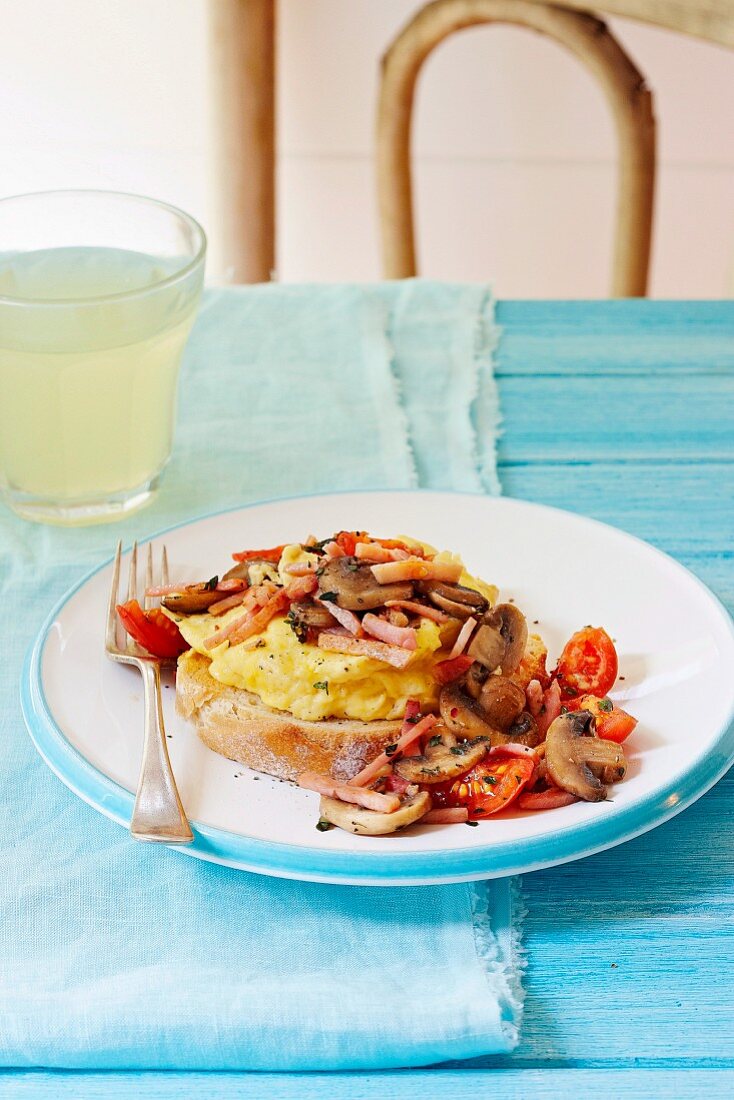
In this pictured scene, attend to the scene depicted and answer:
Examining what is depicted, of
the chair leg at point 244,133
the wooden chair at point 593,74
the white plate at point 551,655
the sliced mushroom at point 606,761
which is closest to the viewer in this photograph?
the white plate at point 551,655

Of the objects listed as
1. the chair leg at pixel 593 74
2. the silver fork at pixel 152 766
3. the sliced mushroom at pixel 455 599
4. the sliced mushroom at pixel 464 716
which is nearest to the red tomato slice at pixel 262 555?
the silver fork at pixel 152 766

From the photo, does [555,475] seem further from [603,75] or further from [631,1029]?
[603,75]

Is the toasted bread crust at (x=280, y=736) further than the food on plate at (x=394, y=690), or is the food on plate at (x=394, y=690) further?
the toasted bread crust at (x=280, y=736)

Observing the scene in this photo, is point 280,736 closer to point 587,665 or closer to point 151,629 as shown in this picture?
point 151,629

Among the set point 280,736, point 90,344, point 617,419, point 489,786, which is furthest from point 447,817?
point 617,419

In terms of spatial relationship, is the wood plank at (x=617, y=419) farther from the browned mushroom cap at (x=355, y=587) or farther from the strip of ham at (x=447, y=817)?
the strip of ham at (x=447, y=817)

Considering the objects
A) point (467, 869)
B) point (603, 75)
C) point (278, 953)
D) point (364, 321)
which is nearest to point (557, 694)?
point (467, 869)

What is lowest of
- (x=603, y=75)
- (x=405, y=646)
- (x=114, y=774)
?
(x=114, y=774)
